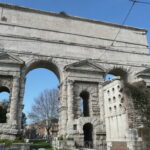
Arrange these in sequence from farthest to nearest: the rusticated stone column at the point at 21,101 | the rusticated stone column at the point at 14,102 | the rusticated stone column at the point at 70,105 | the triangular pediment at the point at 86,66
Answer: the triangular pediment at the point at 86,66, the rusticated stone column at the point at 70,105, the rusticated stone column at the point at 21,101, the rusticated stone column at the point at 14,102

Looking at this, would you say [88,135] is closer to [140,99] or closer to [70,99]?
[70,99]

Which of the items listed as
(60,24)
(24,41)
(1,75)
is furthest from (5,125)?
(60,24)

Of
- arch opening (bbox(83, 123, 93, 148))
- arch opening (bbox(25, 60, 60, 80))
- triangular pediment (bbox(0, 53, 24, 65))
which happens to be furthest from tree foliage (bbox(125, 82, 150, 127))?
triangular pediment (bbox(0, 53, 24, 65))

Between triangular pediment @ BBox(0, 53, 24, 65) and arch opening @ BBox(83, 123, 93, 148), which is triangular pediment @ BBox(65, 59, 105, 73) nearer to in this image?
triangular pediment @ BBox(0, 53, 24, 65)

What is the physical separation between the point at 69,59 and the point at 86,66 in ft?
6.80

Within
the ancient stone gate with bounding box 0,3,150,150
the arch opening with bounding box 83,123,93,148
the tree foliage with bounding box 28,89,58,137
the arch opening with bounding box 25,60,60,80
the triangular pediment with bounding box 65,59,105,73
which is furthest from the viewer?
the tree foliage with bounding box 28,89,58,137

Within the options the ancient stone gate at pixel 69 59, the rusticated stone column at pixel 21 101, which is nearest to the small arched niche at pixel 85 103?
the ancient stone gate at pixel 69 59

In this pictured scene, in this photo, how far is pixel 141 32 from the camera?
29750 mm

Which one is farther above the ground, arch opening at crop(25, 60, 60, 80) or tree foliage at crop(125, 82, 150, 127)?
arch opening at crop(25, 60, 60, 80)

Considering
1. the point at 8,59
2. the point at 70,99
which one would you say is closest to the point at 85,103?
the point at 70,99

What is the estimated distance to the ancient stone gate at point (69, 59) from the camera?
69.8ft

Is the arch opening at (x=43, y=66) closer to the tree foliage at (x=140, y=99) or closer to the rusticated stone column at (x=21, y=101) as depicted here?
the rusticated stone column at (x=21, y=101)

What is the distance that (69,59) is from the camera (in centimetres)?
2395

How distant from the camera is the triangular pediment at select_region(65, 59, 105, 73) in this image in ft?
75.6
